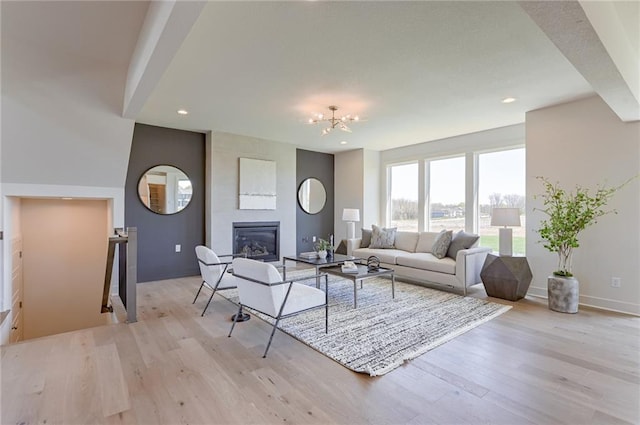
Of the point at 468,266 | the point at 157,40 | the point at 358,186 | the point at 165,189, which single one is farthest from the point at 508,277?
the point at 165,189

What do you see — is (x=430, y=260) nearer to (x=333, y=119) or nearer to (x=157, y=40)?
(x=333, y=119)

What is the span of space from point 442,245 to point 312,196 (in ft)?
11.3

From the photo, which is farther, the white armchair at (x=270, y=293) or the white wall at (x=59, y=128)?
the white wall at (x=59, y=128)

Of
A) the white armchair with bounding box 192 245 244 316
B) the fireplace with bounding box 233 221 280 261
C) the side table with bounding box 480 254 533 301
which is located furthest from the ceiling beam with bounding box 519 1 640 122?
the fireplace with bounding box 233 221 280 261

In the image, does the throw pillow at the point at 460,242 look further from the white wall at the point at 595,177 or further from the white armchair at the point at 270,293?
the white armchair at the point at 270,293

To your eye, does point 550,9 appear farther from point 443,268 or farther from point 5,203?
point 5,203

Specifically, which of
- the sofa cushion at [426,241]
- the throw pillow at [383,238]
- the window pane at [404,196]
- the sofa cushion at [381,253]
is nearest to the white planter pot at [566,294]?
the sofa cushion at [426,241]

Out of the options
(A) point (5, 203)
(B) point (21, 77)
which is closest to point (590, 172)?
(B) point (21, 77)

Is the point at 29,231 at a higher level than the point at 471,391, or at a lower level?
higher

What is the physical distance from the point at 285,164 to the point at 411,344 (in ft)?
15.3

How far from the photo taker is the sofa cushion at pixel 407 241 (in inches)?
223

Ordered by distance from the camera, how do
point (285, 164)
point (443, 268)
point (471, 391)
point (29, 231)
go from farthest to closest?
point (285, 164) < point (29, 231) < point (443, 268) < point (471, 391)

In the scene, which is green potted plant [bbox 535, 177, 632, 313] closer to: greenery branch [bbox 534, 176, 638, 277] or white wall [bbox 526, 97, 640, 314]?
greenery branch [bbox 534, 176, 638, 277]

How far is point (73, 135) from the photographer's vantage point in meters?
3.86
